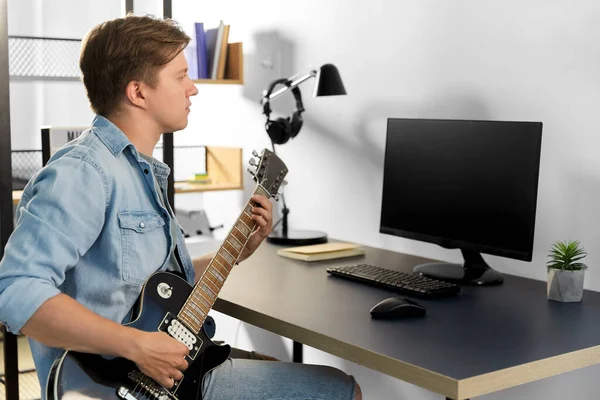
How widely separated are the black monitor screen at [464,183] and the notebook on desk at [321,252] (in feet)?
0.52

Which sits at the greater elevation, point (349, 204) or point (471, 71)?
point (471, 71)

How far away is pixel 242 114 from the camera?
127 inches

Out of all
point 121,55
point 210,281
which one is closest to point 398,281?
point 210,281

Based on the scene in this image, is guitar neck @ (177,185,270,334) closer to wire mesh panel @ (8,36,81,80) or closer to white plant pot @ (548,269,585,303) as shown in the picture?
white plant pot @ (548,269,585,303)

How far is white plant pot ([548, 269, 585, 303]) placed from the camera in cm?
179

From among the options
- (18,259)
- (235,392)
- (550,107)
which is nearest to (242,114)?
(550,107)

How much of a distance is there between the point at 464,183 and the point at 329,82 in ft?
2.11

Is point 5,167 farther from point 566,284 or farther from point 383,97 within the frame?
point 566,284

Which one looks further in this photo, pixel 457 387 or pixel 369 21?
pixel 369 21

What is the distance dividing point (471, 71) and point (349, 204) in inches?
27.0

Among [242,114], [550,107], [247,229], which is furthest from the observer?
[242,114]

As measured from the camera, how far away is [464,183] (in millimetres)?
2016

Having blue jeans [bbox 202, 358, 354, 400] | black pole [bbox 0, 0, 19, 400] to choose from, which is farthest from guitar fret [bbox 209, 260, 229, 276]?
black pole [bbox 0, 0, 19, 400]

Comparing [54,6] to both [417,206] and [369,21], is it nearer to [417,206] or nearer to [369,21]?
[369,21]
